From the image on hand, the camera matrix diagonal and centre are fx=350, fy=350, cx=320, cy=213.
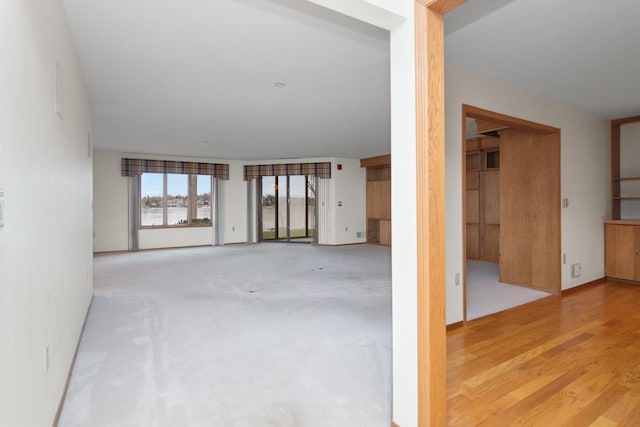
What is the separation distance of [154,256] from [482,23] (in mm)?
6692

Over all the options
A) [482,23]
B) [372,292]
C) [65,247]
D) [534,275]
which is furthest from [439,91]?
[534,275]

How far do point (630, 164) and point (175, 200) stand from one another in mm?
8509

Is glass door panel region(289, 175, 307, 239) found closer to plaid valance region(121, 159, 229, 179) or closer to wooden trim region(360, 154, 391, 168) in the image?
wooden trim region(360, 154, 391, 168)

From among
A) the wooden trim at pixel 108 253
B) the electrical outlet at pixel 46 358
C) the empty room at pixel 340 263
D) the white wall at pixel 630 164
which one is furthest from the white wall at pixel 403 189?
the wooden trim at pixel 108 253

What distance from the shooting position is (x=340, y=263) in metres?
6.17

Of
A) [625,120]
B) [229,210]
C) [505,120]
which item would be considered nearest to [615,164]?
[625,120]

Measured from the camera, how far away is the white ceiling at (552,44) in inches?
83.2

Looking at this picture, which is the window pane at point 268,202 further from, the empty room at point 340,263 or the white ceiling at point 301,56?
the white ceiling at point 301,56

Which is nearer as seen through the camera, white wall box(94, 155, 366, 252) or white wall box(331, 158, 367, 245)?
white wall box(94, 155, 366, 252)

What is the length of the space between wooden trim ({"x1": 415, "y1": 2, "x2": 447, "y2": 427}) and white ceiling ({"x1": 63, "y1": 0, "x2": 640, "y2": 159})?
878 millimetres

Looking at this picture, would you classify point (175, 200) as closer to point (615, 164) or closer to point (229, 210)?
point (229, 210)

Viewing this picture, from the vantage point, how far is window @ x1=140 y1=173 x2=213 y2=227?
8055mm

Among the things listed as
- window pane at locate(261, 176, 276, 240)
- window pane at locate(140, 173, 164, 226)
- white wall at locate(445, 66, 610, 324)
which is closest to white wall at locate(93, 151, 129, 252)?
window pane at locate(140, 173, 164, 226)

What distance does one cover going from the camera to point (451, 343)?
8.73ft
